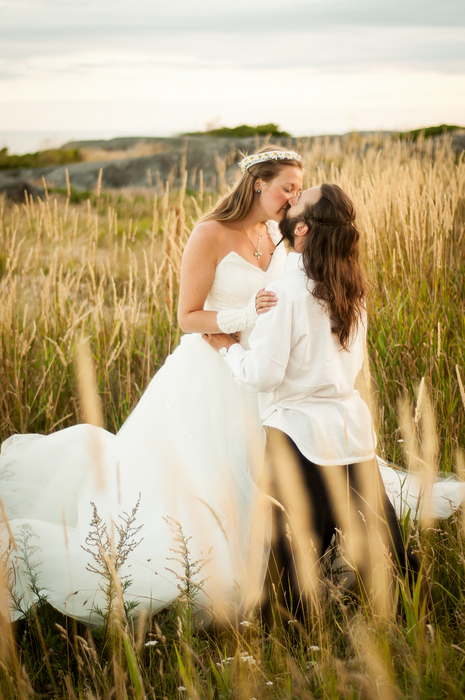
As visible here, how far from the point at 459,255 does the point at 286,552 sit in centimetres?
231

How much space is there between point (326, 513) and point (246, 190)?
4.70ft

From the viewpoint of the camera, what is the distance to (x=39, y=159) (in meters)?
19.4

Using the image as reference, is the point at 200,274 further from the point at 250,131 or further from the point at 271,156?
the point at 250,131

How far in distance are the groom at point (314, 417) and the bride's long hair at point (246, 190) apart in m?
0.70

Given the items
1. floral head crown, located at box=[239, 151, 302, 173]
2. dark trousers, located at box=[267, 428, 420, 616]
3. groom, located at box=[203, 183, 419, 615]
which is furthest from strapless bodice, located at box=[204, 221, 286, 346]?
dark trousers, located at box=[267, 428, 420, 616]

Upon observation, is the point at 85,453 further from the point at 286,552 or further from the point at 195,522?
the point at 286,552

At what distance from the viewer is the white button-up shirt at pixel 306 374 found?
1.50 metres

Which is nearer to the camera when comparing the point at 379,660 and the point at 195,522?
the point at 379,660

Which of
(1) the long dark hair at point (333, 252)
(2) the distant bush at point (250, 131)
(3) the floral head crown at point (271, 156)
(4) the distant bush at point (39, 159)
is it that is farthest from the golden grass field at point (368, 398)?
(4) the distant bush at point (39, 159)

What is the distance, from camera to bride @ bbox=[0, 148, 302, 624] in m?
1.80

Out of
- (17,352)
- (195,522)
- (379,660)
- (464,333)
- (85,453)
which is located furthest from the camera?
(17,352)

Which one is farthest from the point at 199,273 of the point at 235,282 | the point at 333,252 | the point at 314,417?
the point at 314,417

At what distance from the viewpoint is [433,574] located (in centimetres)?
171

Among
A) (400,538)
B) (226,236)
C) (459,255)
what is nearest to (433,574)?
(400,538)
